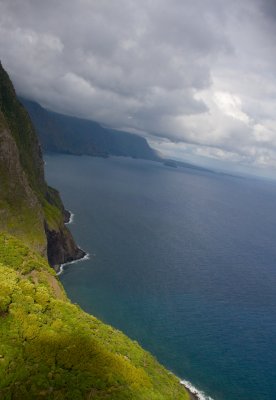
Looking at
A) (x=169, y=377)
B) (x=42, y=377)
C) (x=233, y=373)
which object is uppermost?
(x=42, y=377)

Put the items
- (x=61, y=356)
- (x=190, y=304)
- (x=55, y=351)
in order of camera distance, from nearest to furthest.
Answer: (x=61, y=356)
(x=55, y=351)
(x=190, y=304)

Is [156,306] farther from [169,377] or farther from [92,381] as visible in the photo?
[92,381]

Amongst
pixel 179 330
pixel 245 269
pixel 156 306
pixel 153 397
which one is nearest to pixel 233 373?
pixel 179 330

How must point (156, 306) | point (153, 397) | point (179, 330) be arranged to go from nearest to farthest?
point (153, 397)
point (179, 330)
point (156, 306)

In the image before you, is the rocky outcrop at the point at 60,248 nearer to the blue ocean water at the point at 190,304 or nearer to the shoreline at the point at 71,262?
the shoreline at the point at 71,262

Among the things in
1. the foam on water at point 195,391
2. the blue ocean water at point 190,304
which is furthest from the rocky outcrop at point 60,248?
the foam on water at point 195,391

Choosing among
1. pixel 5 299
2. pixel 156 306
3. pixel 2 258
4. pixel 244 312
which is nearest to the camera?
pixel 5 299

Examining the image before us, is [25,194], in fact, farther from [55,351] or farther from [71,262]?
[55,351]

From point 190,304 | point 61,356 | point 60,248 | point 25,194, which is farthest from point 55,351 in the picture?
point 60,248
